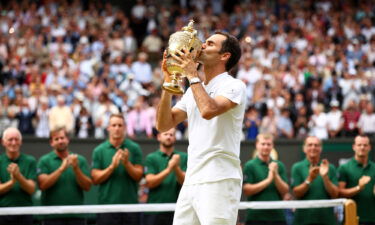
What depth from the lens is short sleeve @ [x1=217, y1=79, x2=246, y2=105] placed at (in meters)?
5.33

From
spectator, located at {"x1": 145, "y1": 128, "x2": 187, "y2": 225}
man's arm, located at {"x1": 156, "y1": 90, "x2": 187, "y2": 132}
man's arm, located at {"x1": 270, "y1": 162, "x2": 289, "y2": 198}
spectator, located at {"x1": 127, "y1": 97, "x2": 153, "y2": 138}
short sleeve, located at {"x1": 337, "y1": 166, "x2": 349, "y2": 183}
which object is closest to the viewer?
man's arm, located at {"x1": 156, "y1": 90, "x2": 187, "y2": 132}

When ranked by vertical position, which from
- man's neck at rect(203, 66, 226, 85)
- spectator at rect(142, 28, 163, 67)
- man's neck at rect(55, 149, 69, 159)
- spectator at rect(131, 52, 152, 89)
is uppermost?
spectator at rect(142, 28, 163, 67)

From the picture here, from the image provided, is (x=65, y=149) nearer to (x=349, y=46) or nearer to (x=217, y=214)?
(x=217, y=214)

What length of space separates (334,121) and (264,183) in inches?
359

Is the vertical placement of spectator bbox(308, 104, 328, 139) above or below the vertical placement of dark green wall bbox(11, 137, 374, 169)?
above

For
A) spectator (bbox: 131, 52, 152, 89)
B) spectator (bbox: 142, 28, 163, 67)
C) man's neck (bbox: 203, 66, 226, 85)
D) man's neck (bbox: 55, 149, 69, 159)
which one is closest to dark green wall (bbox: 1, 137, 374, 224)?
man's neck (bbox: 55, 149, 69, 159)

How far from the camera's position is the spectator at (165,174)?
29.7 ft

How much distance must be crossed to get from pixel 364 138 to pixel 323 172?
0.97 metres

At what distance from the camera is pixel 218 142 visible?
17.8 ft

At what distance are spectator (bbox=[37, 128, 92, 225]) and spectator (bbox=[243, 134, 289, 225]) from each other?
2182mm

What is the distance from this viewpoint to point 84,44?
68.2ft

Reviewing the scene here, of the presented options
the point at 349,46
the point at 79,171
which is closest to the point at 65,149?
the point at 79,171

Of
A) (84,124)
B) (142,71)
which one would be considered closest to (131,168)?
(84,124)

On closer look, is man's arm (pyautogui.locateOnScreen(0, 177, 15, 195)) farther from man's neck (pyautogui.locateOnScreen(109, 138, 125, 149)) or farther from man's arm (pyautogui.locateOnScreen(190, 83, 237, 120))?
man's arm (pyautogui.locateOnScreen(190, 83, 237, 120))
